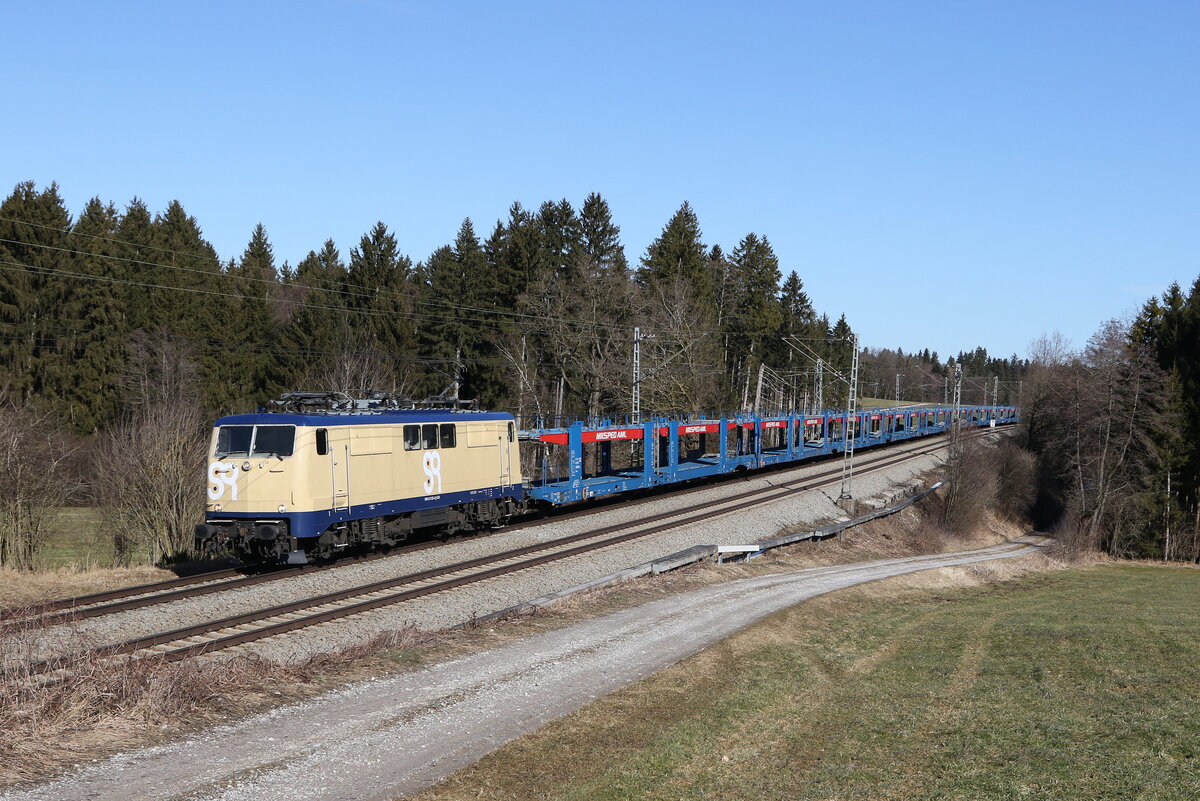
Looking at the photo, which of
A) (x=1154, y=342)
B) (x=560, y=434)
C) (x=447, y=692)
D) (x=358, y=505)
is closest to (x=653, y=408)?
(x=560, y=434)

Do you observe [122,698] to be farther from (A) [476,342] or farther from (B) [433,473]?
(A) [476,342]

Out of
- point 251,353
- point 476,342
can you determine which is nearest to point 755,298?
point 476,342

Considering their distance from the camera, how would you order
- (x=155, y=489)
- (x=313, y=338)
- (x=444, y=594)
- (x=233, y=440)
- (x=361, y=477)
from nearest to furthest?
(x=444, y=594), (x=233, y=440), (x=361, y=477), (x=155, y=489), (x=313, y=338)

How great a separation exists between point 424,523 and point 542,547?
3172mm

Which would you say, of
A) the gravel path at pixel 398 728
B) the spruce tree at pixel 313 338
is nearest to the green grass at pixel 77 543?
the gravel path at pixel 398 728

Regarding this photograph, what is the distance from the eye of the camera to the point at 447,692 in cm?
1207

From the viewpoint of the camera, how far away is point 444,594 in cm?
1950

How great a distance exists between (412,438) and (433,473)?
4.30 ft

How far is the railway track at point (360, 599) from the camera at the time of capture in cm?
1418

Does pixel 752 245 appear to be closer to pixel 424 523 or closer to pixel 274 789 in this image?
pixel 424 523

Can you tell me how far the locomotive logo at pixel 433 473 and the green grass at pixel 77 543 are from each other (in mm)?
7917

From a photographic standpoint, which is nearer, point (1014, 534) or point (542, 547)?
point (542, 547)

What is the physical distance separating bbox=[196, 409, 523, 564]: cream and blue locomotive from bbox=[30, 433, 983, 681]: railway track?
2.23 m

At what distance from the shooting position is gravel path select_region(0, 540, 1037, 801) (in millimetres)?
8711
